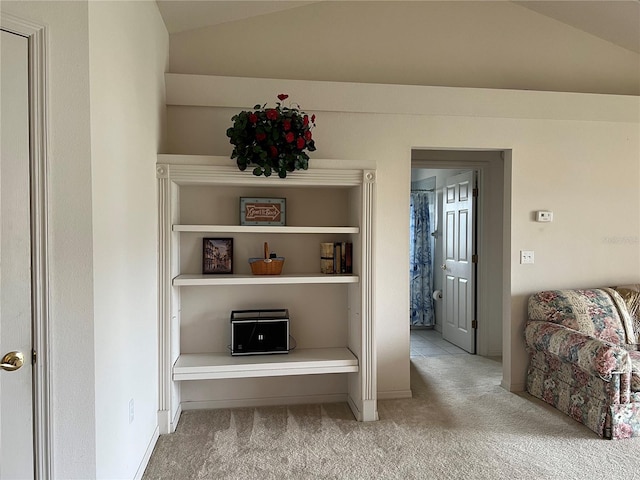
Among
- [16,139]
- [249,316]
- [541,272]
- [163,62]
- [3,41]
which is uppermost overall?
[163,62]

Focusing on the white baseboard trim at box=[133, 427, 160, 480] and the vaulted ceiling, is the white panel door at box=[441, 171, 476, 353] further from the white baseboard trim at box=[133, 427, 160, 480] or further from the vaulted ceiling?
the white baseboard trim at box=[133, 427, 160, 480]

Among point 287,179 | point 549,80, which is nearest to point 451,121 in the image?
point 549,80

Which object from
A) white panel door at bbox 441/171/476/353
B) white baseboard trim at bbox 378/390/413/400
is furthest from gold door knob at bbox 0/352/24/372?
white panel door at bbox 441/171/476/353

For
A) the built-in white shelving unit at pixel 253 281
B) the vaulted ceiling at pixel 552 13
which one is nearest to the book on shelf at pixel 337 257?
the built-in white shelving unit at pixel 253 281

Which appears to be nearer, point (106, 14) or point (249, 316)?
point (106, 14)

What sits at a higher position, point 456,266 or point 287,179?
point 287,179

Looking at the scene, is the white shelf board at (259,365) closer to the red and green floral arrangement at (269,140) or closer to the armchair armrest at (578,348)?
the red and green floral arrangement at (269,140)

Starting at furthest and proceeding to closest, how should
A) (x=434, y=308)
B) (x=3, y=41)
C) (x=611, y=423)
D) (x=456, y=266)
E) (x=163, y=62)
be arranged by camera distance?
(x=434, y=308) < (x=456, y=266) < (x=163, y=62) < (x=611, y=423) < (x=3, y=41)

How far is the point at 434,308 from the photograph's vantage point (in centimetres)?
583

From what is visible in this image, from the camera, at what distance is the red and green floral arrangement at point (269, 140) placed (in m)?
2.64

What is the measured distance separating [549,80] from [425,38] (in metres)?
1.14

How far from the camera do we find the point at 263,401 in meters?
3.17

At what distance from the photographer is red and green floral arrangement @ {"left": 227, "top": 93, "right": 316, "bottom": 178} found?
104 inches

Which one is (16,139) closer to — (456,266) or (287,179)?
(287,179)
